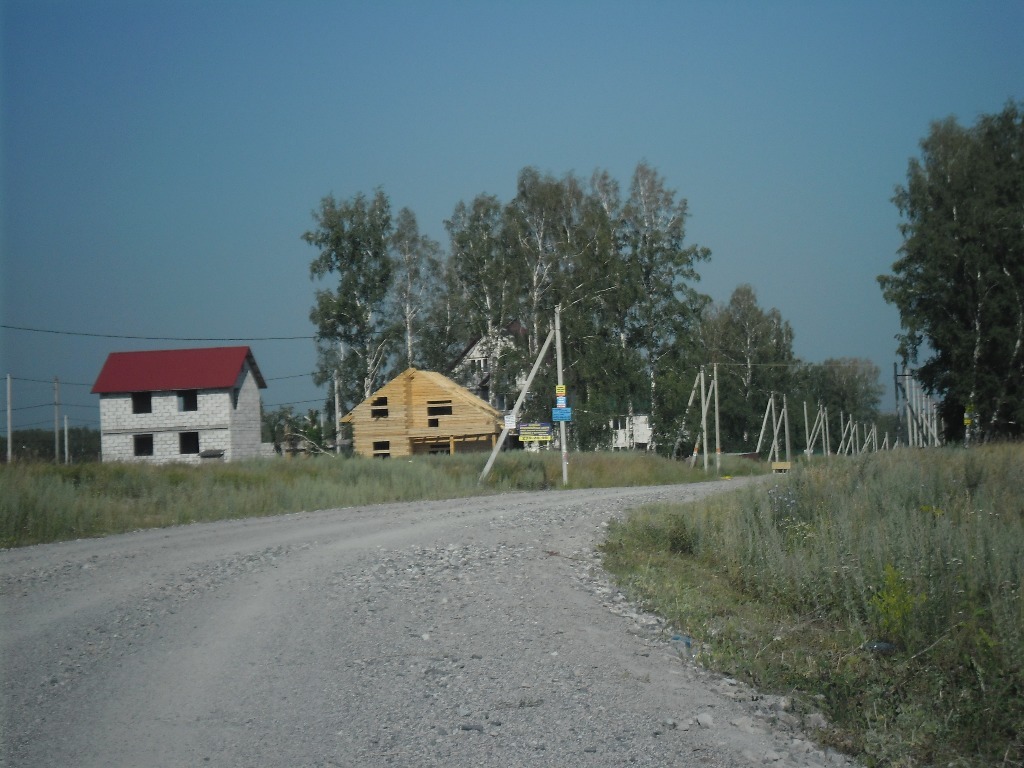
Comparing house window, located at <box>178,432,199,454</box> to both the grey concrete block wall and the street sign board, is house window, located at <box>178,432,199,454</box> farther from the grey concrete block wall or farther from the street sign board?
the street sign board

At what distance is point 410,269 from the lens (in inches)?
2382

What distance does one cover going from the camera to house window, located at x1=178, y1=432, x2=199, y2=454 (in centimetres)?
5969

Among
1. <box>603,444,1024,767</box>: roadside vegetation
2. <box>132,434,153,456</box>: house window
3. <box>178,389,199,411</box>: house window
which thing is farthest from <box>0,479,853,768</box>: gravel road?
<box>132,434,153,456</box>: house window

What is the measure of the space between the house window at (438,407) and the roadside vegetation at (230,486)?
17.1 meters

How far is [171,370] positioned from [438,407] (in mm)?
16971

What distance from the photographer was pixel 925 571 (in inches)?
372

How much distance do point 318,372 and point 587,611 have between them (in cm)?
5084

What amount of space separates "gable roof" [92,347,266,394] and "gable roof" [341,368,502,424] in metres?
7.79

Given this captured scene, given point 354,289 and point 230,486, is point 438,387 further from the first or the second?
point 230,486

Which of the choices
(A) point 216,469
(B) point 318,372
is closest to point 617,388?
(B) point 318,372

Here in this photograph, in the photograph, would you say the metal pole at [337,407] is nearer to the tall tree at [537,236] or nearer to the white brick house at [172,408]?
the white brick house at [172,408]

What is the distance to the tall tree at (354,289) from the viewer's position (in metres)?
57.3

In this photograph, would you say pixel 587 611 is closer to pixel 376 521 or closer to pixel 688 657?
pixel 688 657

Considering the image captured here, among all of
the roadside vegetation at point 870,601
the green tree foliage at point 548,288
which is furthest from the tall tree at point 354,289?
the roadside vegetation at point 870,601
